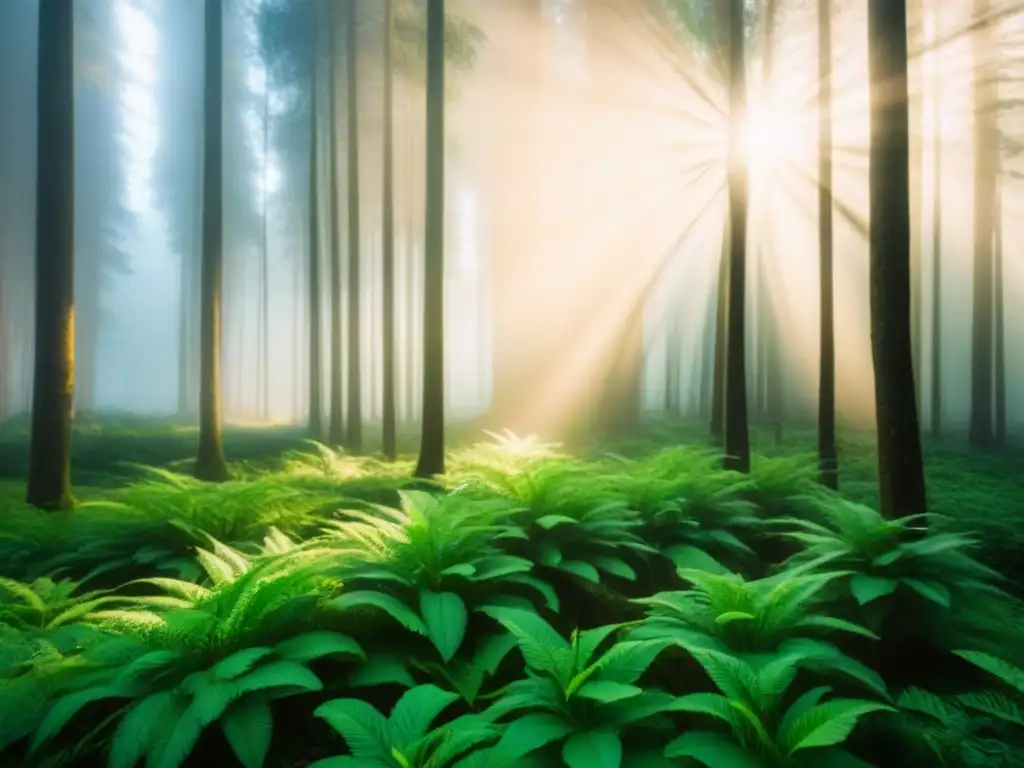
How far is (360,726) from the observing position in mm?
2551

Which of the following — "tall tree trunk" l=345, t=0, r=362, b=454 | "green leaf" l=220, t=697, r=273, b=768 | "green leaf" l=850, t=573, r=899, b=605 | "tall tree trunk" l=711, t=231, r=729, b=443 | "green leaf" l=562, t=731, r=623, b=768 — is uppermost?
"tall tree trunk" l=345, t=0, r=362, b=454

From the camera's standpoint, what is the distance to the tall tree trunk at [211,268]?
11.6 m

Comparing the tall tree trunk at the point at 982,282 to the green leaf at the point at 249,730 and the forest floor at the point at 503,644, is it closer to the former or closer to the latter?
the forest floor at the point at 503,644

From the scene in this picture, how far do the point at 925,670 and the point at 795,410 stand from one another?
31211mm

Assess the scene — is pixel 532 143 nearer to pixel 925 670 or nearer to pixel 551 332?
pixel 551 332

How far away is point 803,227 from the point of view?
2512 centimetres

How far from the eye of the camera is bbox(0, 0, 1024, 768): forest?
9.35ft

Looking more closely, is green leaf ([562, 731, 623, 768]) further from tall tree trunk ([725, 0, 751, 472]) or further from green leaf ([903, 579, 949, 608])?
tall tree trunk ([725, 0, 751, 472])

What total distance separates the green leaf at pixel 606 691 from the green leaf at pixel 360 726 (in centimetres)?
88

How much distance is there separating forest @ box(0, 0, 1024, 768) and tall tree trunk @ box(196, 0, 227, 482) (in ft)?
0.24

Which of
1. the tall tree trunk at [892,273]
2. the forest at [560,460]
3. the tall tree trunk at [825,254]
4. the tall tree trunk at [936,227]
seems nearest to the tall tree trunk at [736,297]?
the forest at [560,460]

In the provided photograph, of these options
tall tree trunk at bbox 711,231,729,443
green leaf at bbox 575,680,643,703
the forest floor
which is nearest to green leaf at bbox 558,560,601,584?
the forest floor

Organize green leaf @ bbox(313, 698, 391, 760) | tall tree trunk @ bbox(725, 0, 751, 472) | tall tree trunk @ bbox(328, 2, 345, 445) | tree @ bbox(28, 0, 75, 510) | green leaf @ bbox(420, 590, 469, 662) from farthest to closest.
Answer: tall tree trunk @ bbox(328, 2, 345, 445)
tall tree trunk @ bbox(725, 0, 751, 472)
tree @ bbox(28, 0, 75, 510)
green leaf @ bbox(420, 590, 469, 662)
green leaf @ bbox(313, 698, 391, 760)

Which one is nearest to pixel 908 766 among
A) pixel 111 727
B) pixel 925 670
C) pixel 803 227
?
pixel 925 670
